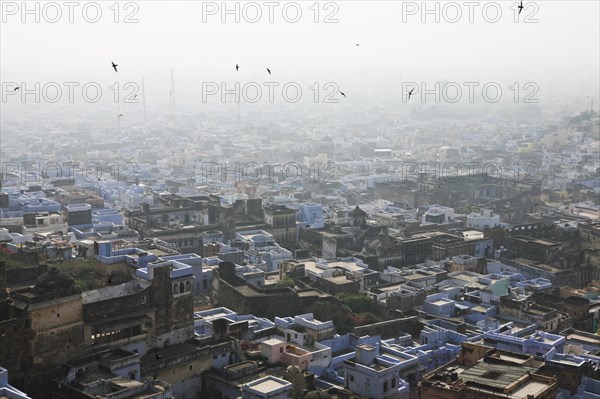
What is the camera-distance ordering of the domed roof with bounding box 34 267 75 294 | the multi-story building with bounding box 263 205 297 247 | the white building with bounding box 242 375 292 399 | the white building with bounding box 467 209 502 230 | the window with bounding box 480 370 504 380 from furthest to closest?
the white building with bounding box 467 209 502 230 → the multi-story building with bounding box 263 205 297 247 → the domed roof with bounding box 34 267 75 294 → the window with bounding box 480 370 504 380 → the white building with bounding box 242 375 292 399

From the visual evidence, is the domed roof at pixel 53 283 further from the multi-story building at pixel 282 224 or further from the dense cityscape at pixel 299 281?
the multi-story building at pixel 282 224

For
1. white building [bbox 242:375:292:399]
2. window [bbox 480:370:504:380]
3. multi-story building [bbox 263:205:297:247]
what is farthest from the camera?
multi-story building [bbox 263:205:297:247]

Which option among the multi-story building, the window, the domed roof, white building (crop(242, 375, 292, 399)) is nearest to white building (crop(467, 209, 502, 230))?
the multi-story building

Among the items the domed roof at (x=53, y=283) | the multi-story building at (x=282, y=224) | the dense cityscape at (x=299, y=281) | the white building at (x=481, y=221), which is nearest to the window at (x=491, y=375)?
the dense cityscape at (x=299, y=281)

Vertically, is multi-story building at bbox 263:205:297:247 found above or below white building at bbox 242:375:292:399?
above

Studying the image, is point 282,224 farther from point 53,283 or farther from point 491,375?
point 491,375

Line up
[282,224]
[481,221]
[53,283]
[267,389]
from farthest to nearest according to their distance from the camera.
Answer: [481,221]
[282,224]
[53,283]
[267,389]

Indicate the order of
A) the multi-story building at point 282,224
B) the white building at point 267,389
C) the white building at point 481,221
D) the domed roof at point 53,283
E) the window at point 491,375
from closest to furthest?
1. the white building at point 267,389
2. the window at point 491,375
3. the domed roof at point 53,283
4. the multi-story building at point 282,224
5. the white building at point 481,221

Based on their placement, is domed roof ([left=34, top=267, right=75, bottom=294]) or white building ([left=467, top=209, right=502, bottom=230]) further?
white building ([left=467, top=209, right=502, bottom=230])

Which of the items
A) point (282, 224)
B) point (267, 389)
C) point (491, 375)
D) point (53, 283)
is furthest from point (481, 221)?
point (53, 283)

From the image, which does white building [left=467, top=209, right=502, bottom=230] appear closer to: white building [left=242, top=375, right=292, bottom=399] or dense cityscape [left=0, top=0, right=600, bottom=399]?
dense cityscape [left=0, top=0, right=600, bottom=399]
